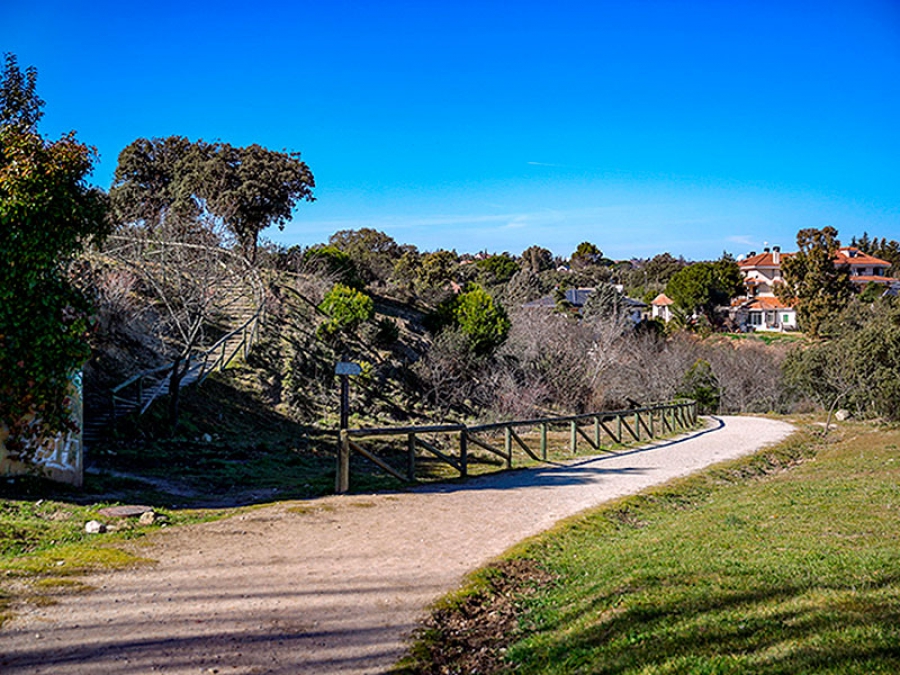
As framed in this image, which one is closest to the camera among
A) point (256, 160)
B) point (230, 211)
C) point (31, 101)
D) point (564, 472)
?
point (31, 101)

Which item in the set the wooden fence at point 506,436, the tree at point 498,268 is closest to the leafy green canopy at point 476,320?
the wooden fence at point 506,436

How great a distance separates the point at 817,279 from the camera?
2213 inches

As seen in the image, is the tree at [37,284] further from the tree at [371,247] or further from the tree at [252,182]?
the tree at [371,247]

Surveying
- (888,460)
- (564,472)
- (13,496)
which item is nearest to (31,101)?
(13,496)

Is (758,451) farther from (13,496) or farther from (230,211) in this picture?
(230,211)

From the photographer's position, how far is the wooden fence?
11.7 meters

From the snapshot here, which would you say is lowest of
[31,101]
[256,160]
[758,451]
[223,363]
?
[758,451]

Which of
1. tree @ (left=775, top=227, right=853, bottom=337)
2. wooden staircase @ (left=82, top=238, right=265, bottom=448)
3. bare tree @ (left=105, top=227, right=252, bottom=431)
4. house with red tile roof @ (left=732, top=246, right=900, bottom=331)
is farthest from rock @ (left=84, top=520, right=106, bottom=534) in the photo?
house with red tile roof @ (left=732, top=246, right=900, bottom=331)

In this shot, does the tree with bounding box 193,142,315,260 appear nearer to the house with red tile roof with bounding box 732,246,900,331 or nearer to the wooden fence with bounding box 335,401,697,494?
the wooden fence with bounding box 335,401,697,494

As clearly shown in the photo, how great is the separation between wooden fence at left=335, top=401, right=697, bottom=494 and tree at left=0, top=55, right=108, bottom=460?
4.15 meters

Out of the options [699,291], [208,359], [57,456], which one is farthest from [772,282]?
[57,456]

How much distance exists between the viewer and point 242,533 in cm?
872

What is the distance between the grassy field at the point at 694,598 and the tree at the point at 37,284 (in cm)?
675

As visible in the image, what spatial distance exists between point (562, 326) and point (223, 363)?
2562 centimetres
